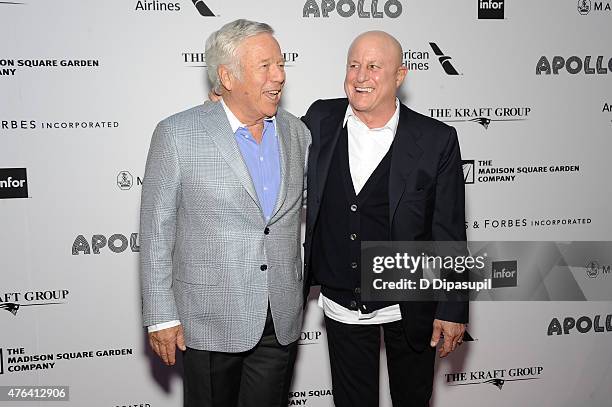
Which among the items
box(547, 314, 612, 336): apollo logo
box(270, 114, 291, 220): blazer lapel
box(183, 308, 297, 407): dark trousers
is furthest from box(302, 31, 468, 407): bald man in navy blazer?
box(547, 314, 612, 336): apollo logo

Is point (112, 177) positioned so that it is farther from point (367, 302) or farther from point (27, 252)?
point (367, 302)

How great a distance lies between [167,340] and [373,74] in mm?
1061

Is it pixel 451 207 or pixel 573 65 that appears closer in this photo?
pixel 451 207

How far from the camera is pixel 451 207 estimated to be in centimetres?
210

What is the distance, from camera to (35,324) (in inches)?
113

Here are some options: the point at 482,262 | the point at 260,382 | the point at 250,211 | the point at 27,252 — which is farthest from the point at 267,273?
the point at 482,262

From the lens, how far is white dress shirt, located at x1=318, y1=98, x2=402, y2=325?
210 cm

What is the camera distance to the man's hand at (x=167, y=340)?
189cm

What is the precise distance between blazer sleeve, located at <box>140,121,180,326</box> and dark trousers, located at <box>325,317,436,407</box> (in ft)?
2.11

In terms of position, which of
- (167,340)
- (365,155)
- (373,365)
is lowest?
(373,365)

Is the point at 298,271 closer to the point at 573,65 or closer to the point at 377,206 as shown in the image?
the point at 377,206

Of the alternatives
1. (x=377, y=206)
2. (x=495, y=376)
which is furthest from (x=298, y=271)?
(x=495, y=376)

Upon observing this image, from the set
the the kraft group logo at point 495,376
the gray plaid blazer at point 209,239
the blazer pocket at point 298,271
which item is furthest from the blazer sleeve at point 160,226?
the the kraft group logo at point 495,376

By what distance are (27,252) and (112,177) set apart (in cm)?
50
